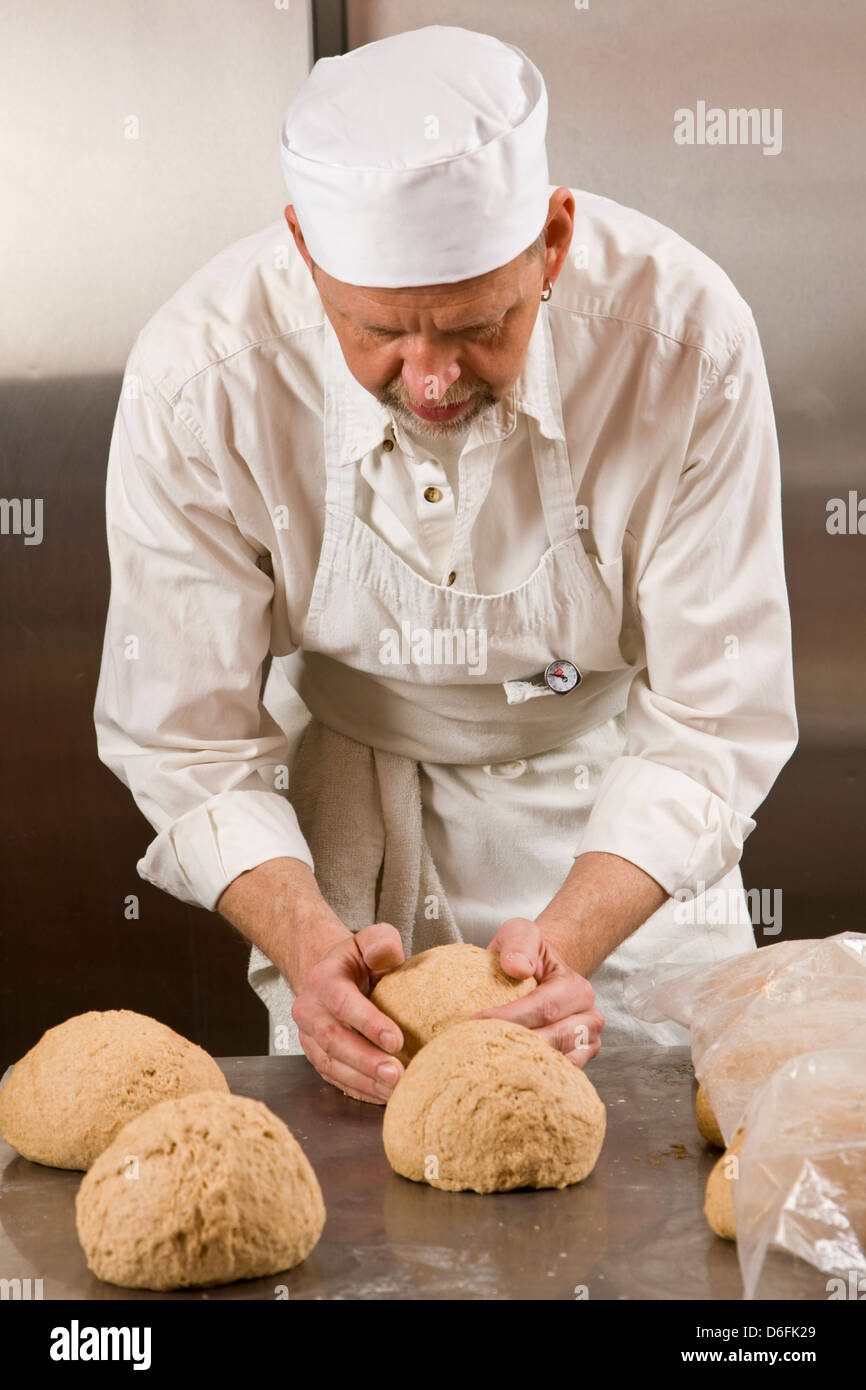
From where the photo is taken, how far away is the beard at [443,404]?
4.01ft

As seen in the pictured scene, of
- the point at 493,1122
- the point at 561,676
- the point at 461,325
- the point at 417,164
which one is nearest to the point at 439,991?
the point at 493,1122

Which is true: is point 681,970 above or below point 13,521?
below

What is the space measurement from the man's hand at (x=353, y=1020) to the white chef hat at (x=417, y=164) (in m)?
0.55

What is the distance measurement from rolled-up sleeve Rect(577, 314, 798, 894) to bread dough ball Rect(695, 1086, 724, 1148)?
0.33 meters

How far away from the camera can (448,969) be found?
121 centimetres

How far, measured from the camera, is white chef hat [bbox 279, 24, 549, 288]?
117cm

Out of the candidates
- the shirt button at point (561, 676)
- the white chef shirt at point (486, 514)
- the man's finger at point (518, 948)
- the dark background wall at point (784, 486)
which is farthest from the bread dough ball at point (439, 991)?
the dark background wall at point (784, 486)

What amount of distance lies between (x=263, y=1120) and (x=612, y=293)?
0.84 meters

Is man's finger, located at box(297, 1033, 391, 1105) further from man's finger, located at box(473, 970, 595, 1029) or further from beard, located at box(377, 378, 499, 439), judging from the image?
beard, located at box(377, 378, 499, 439)

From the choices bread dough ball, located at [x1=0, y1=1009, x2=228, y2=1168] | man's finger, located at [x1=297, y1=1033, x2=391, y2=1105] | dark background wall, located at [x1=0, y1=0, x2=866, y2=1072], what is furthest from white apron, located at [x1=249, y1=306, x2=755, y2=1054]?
dark background wall, located at [x1=0, y1=0, x2=866, y2=1072]

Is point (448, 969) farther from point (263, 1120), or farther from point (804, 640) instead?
point (804, 640)

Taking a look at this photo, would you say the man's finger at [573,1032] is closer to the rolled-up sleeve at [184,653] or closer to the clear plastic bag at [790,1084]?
the clear plastic bag at [790,1084]
